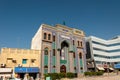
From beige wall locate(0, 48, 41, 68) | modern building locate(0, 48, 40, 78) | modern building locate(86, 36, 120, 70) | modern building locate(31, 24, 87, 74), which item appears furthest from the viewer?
modern building locate(86, 36, 120, 70)

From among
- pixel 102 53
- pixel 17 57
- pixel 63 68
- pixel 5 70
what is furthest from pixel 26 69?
pixel 102 53

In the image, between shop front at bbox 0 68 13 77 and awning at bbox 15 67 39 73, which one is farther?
awning at bbox 15 67 39 73

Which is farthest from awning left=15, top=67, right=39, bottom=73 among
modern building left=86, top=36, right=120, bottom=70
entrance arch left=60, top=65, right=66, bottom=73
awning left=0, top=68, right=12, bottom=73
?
modern building left=86, top=36, right=120, bottom=70

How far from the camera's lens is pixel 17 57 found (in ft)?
119

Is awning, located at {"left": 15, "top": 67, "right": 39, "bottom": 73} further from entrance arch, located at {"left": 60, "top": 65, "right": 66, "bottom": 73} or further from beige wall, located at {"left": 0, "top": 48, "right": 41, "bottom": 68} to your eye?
entrance arch, located at {"left": 60, "top": 65, "right": 66, "bottom": 73}

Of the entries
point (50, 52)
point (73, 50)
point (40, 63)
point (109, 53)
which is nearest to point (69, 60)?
point (73, 50)

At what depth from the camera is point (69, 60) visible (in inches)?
1735

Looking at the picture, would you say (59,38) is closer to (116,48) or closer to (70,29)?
(70,29)

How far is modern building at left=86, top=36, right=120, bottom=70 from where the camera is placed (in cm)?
5461

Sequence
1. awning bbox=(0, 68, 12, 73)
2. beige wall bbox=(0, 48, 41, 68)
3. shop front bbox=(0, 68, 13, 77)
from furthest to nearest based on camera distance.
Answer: beige wall bbox=(0, 48, 41, 68) → shop front bbox=(0, 68, 13, 77) → awning bbox=(0, 68, 12, 73)

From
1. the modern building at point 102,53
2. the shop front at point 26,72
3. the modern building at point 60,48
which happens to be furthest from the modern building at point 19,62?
the modern building at point 102,53

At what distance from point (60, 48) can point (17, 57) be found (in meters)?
12.6

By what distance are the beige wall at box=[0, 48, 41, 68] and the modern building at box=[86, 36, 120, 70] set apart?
23.4 meters

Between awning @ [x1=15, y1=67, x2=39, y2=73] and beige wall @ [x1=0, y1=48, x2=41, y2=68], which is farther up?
beige wall @ [x1=0, y1=48, x2=41, y2=68]
